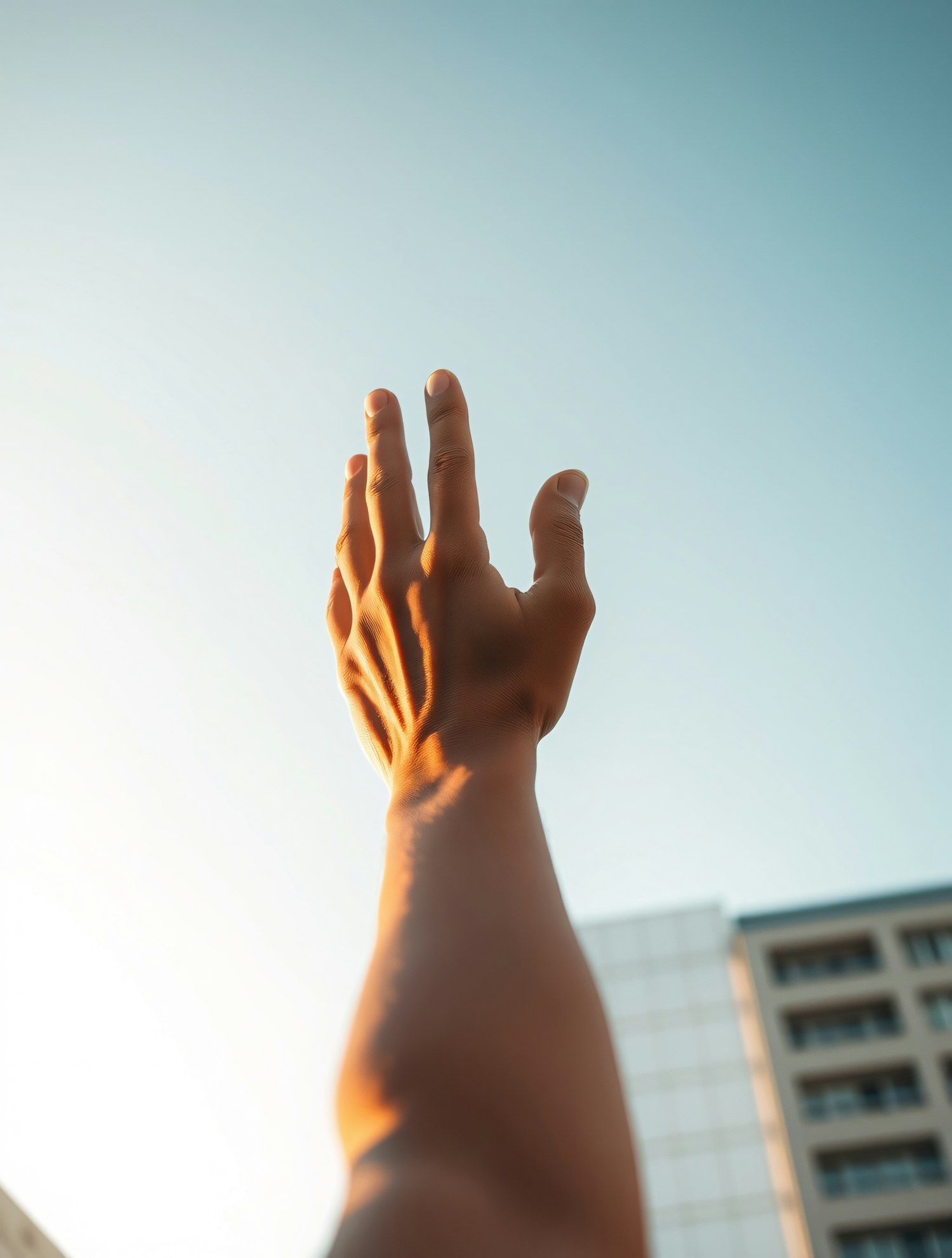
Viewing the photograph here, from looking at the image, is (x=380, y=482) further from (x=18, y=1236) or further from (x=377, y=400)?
(x=18, y=1236)

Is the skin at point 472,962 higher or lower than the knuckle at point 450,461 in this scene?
lower

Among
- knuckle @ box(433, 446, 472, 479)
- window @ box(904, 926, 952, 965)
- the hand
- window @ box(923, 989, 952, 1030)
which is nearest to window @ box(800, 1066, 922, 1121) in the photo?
window @ box(923, 989, 952, 1030)

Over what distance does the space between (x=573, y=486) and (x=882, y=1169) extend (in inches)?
1301

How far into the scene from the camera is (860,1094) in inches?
1152

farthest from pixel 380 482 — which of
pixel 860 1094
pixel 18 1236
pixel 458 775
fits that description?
pixel 860 1094

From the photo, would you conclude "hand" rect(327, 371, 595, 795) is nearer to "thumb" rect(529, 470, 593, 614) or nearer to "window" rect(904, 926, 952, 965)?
"thumb" rect(529, 470, 593, 614)

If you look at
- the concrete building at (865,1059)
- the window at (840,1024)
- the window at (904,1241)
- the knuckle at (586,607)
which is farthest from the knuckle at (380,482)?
the window at (840,1024)

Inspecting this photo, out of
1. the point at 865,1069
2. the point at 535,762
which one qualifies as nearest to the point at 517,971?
the point at 535,762

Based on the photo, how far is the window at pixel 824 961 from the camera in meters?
31.7

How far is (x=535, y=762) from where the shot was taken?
0.98 meters

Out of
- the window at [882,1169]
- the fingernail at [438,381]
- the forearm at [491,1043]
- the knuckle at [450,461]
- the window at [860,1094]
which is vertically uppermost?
the window at [860,1094]

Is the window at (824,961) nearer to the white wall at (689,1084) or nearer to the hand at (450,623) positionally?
the white wall at (689,1084)

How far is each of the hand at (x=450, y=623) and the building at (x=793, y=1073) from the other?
26714 millimetres

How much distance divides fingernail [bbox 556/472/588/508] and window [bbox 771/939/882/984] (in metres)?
33.9
